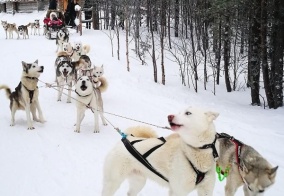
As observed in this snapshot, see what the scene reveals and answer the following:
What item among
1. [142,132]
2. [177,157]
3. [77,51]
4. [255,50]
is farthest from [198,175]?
[77,51]

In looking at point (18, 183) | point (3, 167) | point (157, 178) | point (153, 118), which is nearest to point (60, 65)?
point (153, 118)

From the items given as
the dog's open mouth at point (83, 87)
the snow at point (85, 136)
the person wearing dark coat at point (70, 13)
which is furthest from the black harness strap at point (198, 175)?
the person wearing dark coat at point (70, 13)

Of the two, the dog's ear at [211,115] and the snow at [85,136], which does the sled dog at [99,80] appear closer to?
the snow at [85,136]

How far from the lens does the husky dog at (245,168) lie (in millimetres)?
2801

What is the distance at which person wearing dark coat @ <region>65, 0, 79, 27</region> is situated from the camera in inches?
976

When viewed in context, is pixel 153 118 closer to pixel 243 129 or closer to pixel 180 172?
pixel 243 129

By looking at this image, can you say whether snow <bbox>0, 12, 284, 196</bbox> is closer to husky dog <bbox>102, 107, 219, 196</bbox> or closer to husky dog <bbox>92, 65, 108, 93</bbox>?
husky dog <bbox>92, 65, 108, 93</bbox>

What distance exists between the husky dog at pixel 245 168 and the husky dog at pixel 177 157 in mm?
406

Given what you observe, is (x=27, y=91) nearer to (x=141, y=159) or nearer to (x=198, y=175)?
(x=141, y=159)

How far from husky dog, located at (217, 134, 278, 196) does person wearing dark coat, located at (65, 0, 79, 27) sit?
23.6 meters

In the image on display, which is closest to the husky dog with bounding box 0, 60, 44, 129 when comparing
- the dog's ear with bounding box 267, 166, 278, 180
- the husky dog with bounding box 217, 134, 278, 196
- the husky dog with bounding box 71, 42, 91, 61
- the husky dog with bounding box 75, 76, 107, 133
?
the husky dog with bounding box 75, 76, 107, 133

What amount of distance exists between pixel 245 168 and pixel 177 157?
71cm

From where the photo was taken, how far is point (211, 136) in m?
2.66

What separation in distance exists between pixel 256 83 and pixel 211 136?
9.95 meters
